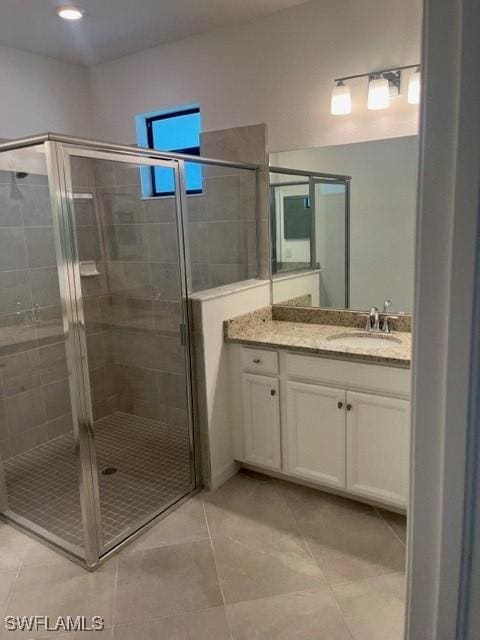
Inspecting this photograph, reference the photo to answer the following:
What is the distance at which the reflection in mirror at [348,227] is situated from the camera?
254cm

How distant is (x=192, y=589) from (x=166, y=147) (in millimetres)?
2893

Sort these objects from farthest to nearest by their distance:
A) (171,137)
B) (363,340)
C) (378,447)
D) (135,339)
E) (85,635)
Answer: (171,137), (135,339), (363,340), (378,447), (85,635)

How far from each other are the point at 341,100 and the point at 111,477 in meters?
2.46

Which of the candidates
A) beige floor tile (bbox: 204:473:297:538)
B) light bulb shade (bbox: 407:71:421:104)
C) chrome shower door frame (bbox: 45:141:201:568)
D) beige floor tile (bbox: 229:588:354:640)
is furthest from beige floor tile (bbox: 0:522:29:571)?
light bulb shade (bbox: 407:71:421:104)

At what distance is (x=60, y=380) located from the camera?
2.56 meters

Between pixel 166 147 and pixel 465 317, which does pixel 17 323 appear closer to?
pixel 166 147

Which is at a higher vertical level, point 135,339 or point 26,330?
point 26,330

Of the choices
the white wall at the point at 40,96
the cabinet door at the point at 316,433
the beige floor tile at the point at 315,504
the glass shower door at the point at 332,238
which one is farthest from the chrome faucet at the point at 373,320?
the white wall at the point at 40,96

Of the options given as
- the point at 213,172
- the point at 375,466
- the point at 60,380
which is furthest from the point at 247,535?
the point at 213,172

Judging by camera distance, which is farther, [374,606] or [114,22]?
[114,22]

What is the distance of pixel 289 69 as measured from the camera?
2.76 meters

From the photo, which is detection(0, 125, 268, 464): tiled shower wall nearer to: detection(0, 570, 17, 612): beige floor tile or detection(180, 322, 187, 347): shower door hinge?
detection(180, 322, 187, 347): shower door hinge

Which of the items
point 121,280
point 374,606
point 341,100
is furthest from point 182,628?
→ point 341,100

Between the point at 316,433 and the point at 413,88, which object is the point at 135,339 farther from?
the point at 413,88
